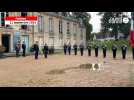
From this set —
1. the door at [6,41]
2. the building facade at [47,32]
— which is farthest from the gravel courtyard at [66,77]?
the building facade at [47,32]

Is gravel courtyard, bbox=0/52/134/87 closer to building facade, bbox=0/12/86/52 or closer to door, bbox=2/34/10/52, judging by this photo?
door, bbox=2/34/10/52

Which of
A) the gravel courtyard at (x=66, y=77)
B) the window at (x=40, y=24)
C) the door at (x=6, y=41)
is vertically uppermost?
the window at (x=40, y=24)

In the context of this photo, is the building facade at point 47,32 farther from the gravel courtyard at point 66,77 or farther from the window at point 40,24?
the gravel courtyard at point 66,77

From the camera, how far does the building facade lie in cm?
3791

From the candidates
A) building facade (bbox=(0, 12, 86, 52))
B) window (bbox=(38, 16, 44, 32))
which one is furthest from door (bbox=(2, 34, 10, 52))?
window (bbox=(38, 16, 44, 32))

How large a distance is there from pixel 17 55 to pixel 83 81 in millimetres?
18757

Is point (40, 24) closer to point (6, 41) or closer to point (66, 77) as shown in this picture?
point (6, 41)

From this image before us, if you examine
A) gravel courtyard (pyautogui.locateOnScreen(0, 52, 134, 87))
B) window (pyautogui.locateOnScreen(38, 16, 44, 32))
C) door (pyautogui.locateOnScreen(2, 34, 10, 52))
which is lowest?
gravel courtyard (pyautogui.locateOnScreen(0, 52, 134, 87))

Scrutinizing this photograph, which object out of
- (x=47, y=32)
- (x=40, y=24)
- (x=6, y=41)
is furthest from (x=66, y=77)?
(x=47, y=32)

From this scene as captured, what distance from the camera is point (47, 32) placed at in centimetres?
4491

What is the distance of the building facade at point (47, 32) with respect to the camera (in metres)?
37.9

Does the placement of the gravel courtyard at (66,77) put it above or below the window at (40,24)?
below
